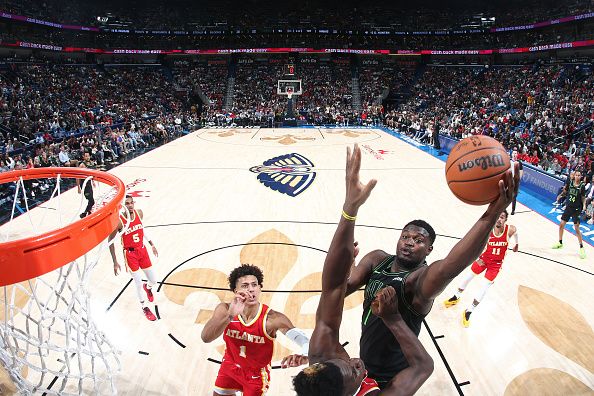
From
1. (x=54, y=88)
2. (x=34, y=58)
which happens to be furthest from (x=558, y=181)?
(x=34, y=58)

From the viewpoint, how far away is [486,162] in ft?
7.61

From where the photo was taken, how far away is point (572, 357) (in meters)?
4.62

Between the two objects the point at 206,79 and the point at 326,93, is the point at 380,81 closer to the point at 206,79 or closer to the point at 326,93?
the point at 326,93

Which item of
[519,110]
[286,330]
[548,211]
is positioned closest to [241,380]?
[286,330]

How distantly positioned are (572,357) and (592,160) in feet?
30.7

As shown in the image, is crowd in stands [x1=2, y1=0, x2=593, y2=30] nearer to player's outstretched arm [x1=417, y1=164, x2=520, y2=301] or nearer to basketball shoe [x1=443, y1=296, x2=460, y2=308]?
basketball shoe [x1=443, y1=296, x2=460, y2=308]

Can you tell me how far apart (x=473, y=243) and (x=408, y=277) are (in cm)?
64

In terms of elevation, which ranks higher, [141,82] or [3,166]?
[141,82]

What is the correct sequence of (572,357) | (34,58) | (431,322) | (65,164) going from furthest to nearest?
(34,58) → (65,164) → (431,322) → (572,357)

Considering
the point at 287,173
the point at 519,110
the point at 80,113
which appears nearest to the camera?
the point at 287,173

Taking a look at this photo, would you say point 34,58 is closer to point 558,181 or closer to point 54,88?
point 54,88

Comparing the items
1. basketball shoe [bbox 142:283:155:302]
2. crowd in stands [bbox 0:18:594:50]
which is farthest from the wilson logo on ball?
crowd in stands [bbox 0:18:594:50]

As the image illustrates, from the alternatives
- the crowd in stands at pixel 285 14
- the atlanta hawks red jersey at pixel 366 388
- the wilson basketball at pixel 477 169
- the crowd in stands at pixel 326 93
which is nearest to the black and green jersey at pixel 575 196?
the wilson basketball at pixel 477 169

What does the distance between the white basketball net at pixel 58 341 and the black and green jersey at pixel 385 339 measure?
7.40 ft
